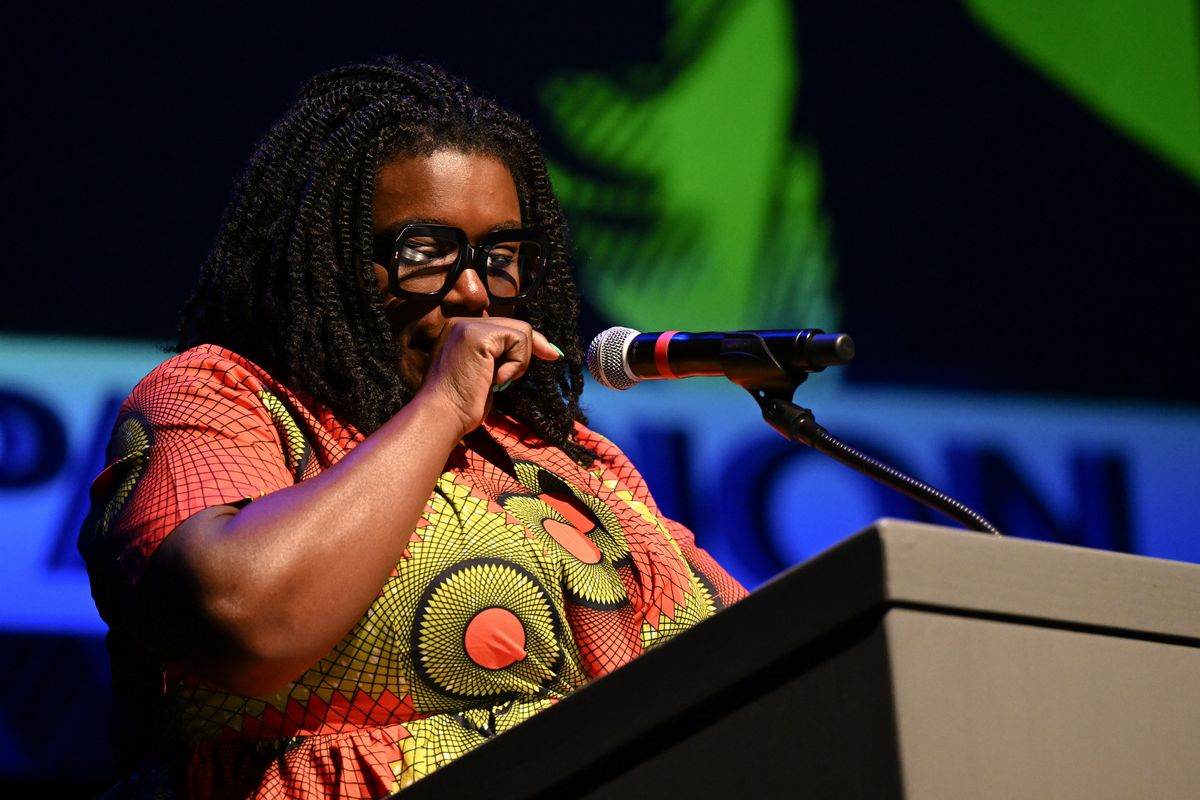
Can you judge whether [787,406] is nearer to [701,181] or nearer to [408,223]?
[408,223]

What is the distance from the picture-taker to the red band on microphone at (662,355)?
1369 millimetres

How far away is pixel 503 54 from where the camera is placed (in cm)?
238

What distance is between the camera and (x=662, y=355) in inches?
54.0

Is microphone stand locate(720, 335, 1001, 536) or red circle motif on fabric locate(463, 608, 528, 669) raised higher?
microphone stand locate(720, 335, 1001, 536)

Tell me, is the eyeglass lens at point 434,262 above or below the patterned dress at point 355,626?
above

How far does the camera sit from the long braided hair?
1.57 metres

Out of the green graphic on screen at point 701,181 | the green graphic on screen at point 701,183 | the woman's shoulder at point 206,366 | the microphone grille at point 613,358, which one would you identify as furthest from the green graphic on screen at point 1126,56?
the woman's shoulder at point 206,366

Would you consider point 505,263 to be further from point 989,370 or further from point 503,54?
point 989,370

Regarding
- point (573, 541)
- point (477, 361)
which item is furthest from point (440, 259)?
point (573, 541)

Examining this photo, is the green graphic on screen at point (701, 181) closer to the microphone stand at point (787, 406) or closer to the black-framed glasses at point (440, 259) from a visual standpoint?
the black-framed glasses at point (440, 259)

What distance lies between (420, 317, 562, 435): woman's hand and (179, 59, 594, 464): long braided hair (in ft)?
0.59

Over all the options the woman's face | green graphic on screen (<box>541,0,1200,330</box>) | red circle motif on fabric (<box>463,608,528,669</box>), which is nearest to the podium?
red circle motif on fabric (<box>463,608,528,669</box>)

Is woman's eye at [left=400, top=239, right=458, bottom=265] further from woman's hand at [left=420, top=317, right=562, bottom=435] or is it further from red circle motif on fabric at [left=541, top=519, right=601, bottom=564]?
red circle motif on fabric at [left=541, top=519, right=601, bottom=564]

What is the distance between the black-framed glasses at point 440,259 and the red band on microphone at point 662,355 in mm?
306
